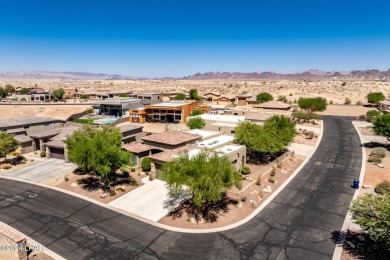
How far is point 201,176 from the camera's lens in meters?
22.6

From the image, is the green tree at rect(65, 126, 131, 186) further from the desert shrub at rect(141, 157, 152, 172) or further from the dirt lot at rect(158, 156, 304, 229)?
the dirt lot at rect(158, 156, 304, 229)

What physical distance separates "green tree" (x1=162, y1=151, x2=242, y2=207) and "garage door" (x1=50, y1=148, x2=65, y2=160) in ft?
83.2

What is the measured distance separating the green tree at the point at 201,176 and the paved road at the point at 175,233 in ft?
11.5

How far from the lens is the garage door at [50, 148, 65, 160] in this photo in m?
42.1

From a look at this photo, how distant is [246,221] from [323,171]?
64.1 ft

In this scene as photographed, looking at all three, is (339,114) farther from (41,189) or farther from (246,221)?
(41,189)

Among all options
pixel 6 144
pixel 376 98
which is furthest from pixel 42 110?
pixel 376 98

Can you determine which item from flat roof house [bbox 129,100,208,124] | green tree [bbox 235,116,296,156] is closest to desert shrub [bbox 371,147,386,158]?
green tree [bbox 235,116,296,156]

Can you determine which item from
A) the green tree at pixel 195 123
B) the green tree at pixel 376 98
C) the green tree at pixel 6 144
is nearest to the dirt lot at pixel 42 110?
the green tree at pixel 6 144

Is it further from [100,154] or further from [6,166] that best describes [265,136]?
[6,166]

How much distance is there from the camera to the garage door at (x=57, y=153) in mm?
42088

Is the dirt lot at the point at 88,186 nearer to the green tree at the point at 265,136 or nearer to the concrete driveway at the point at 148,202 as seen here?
the concrete driveway at the point at 148,202

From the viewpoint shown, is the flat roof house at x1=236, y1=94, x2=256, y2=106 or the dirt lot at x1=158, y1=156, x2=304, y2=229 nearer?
the dirt lot at x1=158, y1=156, x2=304, y2=229

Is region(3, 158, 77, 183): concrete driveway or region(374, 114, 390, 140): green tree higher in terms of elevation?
region(374, 114, 390, 140): green tree
